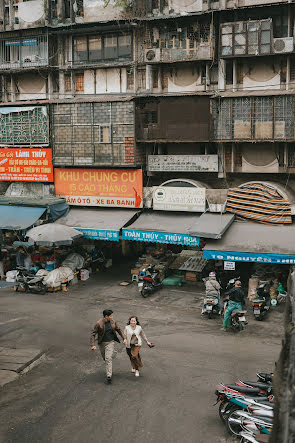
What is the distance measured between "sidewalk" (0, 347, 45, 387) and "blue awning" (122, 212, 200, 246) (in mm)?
7079

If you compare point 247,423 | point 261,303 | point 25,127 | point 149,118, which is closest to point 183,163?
point 149,118

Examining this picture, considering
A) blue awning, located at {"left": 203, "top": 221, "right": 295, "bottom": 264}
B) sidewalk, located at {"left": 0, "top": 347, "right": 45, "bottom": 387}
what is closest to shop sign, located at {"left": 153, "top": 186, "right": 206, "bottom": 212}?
blue awning, located at {"left": 203, "top": 221, "right": 295, "bottom": 264}

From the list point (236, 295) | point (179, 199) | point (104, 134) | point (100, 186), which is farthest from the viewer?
point (100, 186)

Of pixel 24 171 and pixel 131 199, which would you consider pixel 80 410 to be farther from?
pixel 24 171

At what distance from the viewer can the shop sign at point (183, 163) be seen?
63.6 ft

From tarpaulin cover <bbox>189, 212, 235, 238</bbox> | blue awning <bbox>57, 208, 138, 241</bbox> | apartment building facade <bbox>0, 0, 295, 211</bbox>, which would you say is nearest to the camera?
tarpaulin cover <bbox>189, 212, 235, 238</bbox>

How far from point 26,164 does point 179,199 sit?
287 inches

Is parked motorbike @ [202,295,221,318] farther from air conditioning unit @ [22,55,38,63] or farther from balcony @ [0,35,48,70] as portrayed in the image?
air conditioning unit @ [22,55,38,63]

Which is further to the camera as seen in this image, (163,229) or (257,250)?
(163,229)

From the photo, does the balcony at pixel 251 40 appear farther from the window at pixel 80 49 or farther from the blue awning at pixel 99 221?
the blue awning at pixel 99 221

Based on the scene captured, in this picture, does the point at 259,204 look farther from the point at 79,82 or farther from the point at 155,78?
the point at 79,82

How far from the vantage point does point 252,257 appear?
51.1ft

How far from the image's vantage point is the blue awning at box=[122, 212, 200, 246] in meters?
17.6

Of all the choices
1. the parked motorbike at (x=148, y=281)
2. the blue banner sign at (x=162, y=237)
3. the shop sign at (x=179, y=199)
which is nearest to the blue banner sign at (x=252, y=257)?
the blue banner sign at (x=162, y=237)
